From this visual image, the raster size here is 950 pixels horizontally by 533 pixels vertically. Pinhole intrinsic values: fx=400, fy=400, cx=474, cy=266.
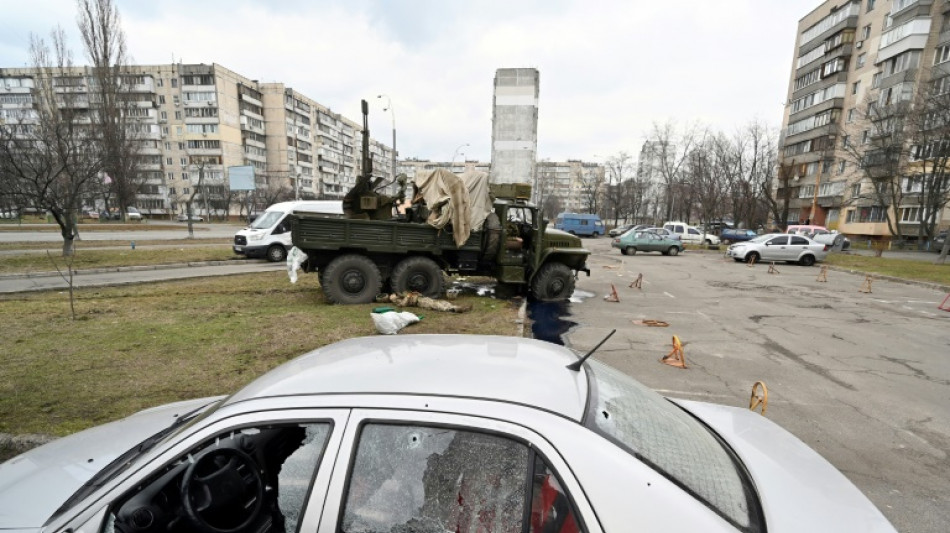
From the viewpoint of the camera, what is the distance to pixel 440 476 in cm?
139

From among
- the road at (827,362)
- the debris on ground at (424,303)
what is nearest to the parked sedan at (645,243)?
the road at (827,362)

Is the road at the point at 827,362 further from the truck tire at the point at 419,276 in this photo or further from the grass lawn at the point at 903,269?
the grass lawn at the point at 903,269

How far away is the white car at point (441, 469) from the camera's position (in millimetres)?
1260

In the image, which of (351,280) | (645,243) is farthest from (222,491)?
(645,243)

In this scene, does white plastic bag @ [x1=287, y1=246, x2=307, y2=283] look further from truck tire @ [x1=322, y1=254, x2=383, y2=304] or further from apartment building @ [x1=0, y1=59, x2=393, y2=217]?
apartment building @ [x1=0, y1=59, x2=393, y2=217]

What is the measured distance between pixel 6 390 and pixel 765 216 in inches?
2287

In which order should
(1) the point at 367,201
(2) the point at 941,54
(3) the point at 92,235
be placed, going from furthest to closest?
(2) the point at 941,54
(3) the point at 92,235
(1) the point at 367,201

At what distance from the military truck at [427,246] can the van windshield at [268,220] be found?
8179 mm

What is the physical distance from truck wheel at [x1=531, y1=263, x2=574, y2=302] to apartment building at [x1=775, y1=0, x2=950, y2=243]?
93.2ft

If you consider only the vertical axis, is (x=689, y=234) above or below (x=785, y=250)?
above

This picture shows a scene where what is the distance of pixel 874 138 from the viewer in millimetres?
25422

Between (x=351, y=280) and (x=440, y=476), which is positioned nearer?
(x=440, y=476)

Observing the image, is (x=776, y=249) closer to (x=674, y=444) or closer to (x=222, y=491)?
(x=674, y=444)

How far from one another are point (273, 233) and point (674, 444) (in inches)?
670
